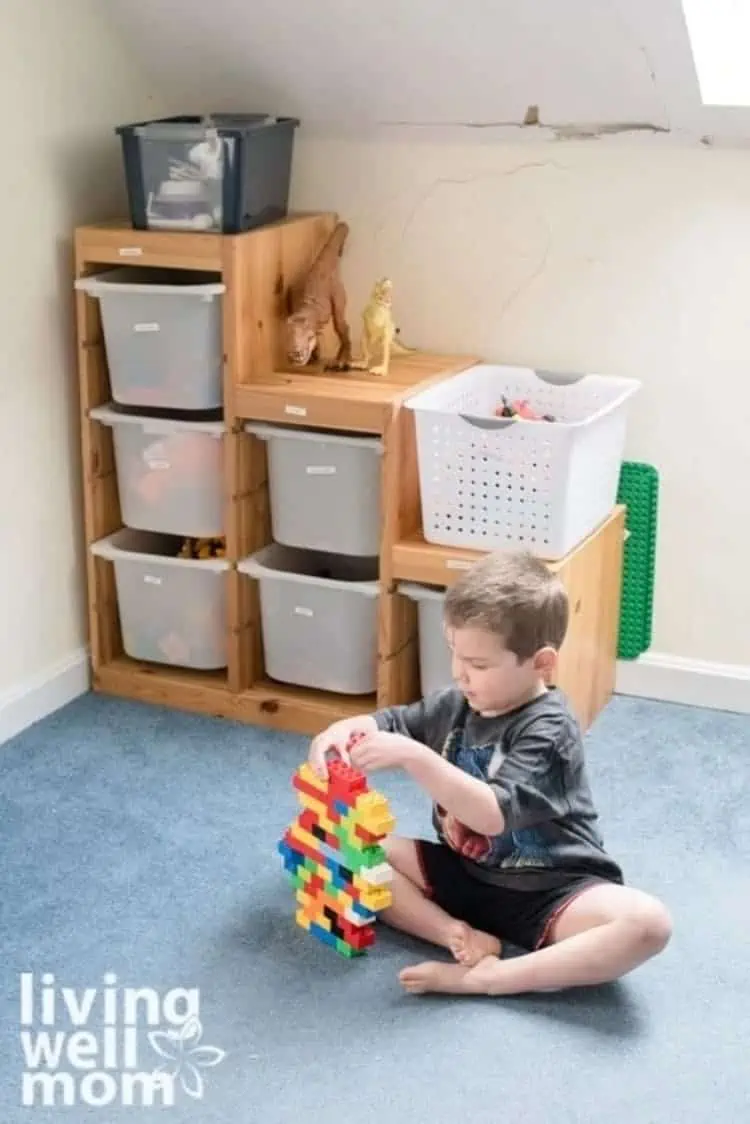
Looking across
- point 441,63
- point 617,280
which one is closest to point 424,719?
point 617,280

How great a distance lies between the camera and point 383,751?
6.10 ft

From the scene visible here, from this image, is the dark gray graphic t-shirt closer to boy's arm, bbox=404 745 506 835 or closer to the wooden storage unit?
boy's arm, bbox=404 745 506 835

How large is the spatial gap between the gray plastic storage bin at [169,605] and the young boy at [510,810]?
807mm

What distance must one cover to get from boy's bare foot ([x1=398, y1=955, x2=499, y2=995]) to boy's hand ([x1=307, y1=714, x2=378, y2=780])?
28cm

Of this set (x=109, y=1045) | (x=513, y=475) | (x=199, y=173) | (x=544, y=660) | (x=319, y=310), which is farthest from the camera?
(x=319, y=310)

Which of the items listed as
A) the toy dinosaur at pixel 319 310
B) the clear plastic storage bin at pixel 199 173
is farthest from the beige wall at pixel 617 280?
the clear plastic storage bin at pixel 199 173

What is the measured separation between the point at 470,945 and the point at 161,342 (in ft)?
4.00

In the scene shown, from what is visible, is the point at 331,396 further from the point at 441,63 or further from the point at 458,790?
the point at 458,790

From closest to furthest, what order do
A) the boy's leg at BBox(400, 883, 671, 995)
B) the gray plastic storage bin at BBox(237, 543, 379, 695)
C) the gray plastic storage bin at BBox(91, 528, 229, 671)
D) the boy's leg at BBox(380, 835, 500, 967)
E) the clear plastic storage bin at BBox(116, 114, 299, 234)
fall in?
the boy's leg at BBox(400, 883, 671, 995) → the boy's leg at BBox(380, 835, 500, 967) → the clear plastic storage bin at BBox(116, 114, 299, 234) → the gray plastic storage bin at BBox(237, 543, 379, 695) → the gray plastic storage bin at BBox(91, 528, 229, 671)

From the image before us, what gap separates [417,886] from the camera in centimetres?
203

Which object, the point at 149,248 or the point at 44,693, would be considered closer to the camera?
the point at 149,248

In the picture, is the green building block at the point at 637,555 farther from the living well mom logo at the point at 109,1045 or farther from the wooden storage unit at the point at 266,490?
the living well mom logo at the point at 109,1045

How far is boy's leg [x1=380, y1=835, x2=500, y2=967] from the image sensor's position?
1924mm

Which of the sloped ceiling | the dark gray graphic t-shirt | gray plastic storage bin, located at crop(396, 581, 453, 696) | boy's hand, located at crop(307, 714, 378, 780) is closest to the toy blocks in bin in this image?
boy's hand, located at crop(307, 714, 378, 780)
